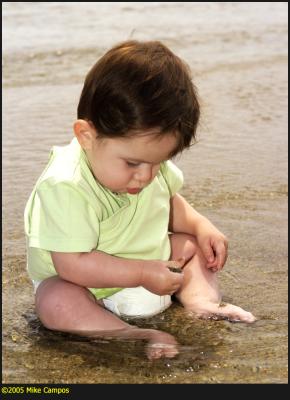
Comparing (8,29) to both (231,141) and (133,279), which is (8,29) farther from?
(133,279)

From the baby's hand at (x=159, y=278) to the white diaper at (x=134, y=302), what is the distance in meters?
0.12

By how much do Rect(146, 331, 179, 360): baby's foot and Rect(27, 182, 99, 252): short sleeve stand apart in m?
0.36

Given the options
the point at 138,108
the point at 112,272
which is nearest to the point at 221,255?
the point at 112,272

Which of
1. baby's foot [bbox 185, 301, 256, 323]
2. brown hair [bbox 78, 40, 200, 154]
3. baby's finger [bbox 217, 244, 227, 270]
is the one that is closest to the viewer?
brown hair [bbox 78, 40, 200, 154]

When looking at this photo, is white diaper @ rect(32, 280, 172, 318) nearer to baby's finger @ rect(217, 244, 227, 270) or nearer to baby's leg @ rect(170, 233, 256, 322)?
baby's leg @ rect(170, 233, 256, 322)

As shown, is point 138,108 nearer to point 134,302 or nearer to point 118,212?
point 118,212

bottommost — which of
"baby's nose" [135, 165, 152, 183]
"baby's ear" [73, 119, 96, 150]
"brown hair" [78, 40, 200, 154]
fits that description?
"baby's nose" [135, 165, 152, 183]

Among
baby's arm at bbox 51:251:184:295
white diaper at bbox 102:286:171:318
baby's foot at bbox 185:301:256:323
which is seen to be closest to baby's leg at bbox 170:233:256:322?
baby's foot at bbox 185:301:256:323

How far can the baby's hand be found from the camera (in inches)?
99.9

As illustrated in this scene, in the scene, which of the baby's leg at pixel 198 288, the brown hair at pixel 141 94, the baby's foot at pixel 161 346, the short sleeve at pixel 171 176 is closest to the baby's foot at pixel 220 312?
the baby's leg at pixel 198 288

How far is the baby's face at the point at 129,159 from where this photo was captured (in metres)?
2.37

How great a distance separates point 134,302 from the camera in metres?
2.71

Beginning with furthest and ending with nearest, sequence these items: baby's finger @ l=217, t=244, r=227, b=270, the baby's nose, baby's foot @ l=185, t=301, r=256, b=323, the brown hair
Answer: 1. baby's finger @ l=217, t=244, r=227, b=270
2. baby's foot @ l=185, t=301, r=256, b=323
3. the baby's nose
4. the brown hair

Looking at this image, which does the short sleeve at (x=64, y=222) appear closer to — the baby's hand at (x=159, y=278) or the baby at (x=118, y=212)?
the baby at (x=118, y=212)
